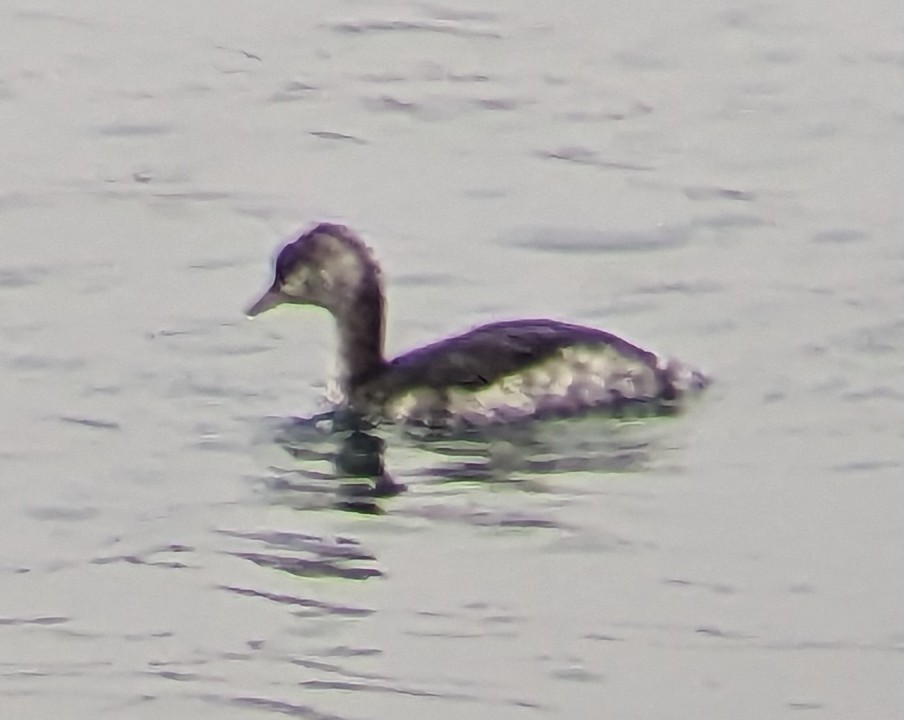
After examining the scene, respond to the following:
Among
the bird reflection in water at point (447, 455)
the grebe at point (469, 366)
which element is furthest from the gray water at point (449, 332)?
the grebe at point (469, 366)

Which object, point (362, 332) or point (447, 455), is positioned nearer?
point (447, 455)

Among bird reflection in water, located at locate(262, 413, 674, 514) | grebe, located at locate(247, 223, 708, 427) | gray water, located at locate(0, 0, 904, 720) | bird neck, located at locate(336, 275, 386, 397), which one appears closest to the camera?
gray water, located at locate(0, 0, 904, 720)

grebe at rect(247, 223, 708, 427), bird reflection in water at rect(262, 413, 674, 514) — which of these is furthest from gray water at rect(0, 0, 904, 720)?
grebe at rect(247, 223, 708, 427)

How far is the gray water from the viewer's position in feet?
39.7

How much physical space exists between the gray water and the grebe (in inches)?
7.8

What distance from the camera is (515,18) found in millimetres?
21844

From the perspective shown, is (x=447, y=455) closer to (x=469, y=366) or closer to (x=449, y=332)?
(x=469, y=366)

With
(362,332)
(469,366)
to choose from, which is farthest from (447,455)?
(362,332)

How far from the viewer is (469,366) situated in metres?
15.0

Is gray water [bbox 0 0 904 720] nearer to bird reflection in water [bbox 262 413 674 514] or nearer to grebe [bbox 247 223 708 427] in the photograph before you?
bird reflection in water [bbox 262 413 674 514]

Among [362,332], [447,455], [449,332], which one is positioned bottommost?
→ [447,455]

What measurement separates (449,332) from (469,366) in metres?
1.37

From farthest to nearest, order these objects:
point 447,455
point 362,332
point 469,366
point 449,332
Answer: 1. point 449,332
2. point 362,332
3. point 469,366
4. point 447,455

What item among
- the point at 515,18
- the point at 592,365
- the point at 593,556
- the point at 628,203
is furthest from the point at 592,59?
the point at 593,556
